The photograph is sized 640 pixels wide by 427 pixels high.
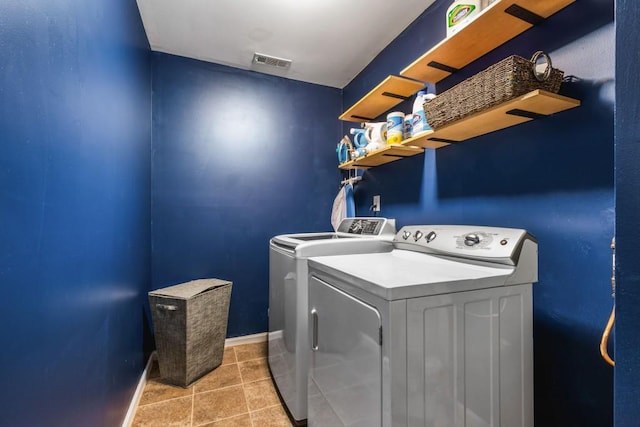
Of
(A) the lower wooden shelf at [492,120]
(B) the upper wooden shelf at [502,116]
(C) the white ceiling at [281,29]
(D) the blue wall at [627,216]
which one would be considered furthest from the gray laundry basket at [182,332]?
(D) the blue wall at [627,216]

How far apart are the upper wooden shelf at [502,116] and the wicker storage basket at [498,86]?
30mm

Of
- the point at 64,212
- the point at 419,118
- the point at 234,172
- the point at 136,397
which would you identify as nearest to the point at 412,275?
the point at 419,118

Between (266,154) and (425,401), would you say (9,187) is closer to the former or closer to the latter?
(425,401)

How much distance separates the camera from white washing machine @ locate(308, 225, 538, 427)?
844 millimetres

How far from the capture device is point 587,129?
3.45 ft

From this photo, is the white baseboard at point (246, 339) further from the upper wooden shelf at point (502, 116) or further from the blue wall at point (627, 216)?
the blue wall at point (627, 216)

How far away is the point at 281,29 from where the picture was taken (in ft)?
6.84

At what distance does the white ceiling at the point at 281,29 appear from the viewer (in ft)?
6.08

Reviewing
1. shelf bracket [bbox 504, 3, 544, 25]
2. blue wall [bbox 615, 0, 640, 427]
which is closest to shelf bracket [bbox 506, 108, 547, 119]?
shelf bracket [bbox 504, 3, 544, 25]

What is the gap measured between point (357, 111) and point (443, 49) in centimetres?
97

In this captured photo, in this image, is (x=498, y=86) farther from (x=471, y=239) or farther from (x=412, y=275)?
(x=412, y=275)

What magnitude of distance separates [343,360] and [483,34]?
61.6 inches

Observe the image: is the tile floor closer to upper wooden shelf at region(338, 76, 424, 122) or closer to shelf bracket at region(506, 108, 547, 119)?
shelf bracket at region(506, 108, 547, 119)

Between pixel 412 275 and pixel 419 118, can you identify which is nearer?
pixel 412 275
